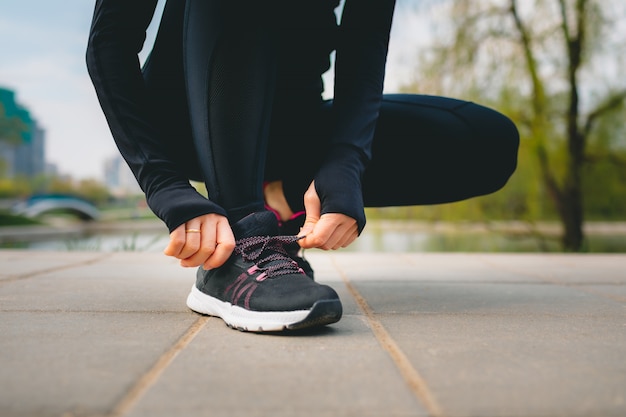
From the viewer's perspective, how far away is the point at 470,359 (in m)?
0.68

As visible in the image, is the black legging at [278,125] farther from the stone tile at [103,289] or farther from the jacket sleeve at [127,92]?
the stone tile at [103,289]

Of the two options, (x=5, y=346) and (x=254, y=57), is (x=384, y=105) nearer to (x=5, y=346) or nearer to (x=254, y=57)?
(x=254, y=57)

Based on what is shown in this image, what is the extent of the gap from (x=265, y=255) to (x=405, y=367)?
1.16 feet

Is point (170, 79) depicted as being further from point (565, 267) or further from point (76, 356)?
point (565, 267)

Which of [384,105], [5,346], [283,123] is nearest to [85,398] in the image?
[5,346]

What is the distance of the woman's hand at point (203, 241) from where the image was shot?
0.81 m

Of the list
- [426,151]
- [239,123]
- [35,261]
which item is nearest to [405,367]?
[239,123]

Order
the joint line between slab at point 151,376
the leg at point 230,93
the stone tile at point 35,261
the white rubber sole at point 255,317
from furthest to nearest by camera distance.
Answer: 1. the stone tile at point 35,261
2. the leg at point 230,93
3. the white rubber sole at point 255,317
4. the joint line between slab at point 151,376

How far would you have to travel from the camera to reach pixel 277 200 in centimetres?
133

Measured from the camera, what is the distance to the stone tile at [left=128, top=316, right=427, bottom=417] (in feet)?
1.65

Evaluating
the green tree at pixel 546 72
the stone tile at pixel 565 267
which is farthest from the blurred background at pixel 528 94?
the stone tile at pixel 565 267

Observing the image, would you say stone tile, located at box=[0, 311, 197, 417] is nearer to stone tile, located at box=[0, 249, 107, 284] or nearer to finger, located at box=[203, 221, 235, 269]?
finger, located at box=[203, 221, 235, 269]

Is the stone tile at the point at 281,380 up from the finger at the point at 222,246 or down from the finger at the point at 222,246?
down

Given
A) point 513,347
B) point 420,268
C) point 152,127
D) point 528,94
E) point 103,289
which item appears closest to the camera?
point 513,347
